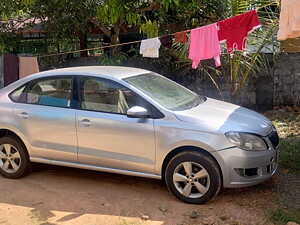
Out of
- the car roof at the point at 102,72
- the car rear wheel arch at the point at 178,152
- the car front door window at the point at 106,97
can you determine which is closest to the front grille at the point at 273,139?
the car rear wheel arch at the point at 178,152

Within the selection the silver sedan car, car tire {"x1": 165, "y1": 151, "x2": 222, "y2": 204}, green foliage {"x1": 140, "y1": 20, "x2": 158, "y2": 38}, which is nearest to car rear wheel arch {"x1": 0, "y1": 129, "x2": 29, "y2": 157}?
the silver sedan car

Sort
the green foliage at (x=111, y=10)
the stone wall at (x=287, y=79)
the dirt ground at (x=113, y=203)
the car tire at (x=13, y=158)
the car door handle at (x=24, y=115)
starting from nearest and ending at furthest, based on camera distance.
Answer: the dirt ground at (x=113, y=203)
the car door handle at (x=24, y=115)
the car tire at (x=13, y=158)
the green foliage at (x=111, y=10)
the stone wall at (x=287, y=79)

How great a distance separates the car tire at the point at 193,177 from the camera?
451 cm

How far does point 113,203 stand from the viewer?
15.7ft

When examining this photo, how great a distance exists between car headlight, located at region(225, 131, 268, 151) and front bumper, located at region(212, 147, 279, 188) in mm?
51

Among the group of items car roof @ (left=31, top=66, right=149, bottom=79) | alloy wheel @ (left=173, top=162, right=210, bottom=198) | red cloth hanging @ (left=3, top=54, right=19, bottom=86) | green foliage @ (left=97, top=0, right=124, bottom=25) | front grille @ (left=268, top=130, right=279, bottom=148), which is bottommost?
alloy wheel @ (left=173, top=162, right=210, bottom=198)

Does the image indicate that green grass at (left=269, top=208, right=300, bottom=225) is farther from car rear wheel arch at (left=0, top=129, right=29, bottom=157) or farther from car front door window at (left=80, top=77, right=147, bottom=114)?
car rear wheel arch at (left=0, top=129, right=29, bottom=157)

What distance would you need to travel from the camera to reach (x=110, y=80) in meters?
5.18

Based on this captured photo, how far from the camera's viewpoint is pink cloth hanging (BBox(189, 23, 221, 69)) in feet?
21.5

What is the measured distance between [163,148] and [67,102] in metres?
1.51

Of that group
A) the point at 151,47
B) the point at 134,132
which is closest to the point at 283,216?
the point at 134,132

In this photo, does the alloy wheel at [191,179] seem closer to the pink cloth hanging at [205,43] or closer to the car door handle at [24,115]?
the car door handle at [24,115]

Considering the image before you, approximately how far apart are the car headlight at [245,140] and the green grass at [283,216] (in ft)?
2.36

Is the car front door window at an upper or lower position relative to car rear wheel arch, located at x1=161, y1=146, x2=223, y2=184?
upper
